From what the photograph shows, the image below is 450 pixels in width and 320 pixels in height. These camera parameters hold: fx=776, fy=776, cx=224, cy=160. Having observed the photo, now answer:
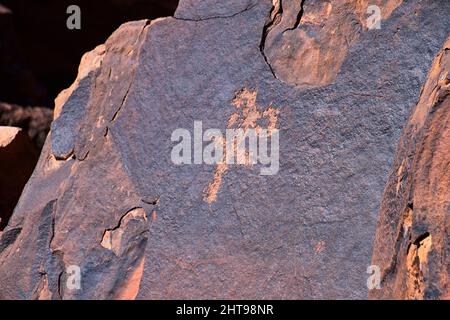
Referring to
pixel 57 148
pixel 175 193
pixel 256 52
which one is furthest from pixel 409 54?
pixel 57 148

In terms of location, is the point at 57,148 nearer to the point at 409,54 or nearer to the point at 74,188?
the point at 74,188

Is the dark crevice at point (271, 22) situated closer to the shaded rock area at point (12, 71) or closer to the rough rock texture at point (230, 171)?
the rough rock texture at point (230, 171)

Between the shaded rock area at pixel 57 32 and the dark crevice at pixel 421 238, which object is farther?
the shaded rock area at pixel 57 32

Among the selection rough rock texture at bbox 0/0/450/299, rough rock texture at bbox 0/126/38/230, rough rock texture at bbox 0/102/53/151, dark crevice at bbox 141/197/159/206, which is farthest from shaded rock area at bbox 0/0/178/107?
dark crevice at bbox 141/197/159/206

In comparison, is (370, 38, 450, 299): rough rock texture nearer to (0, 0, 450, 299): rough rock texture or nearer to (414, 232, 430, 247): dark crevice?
(414, 232, 430, 247): dark crevice

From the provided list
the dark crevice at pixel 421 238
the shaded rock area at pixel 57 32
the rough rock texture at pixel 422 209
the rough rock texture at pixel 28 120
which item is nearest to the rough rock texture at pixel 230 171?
the rough rock texture at pixel 422 209

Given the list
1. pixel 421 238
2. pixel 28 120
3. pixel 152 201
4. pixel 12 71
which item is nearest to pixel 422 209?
pixel 421 238
